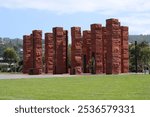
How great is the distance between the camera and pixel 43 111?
9.97 m

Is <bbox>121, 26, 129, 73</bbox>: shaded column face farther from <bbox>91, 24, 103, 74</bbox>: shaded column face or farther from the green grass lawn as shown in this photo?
the green grass lawn

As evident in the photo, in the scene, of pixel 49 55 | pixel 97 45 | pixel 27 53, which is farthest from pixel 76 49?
pixel 27 53

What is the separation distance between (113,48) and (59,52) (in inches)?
338

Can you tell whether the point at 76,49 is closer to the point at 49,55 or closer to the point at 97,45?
the point at 97,45

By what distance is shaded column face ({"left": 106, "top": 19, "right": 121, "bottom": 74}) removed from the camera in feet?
114

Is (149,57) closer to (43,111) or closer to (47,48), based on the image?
(47,48)

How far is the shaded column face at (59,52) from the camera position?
137ft

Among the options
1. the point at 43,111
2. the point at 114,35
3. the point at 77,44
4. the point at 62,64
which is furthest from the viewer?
the point at 62,64

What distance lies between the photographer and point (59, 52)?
4225cm

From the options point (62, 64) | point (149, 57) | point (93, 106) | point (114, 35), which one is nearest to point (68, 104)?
point (93, 106)

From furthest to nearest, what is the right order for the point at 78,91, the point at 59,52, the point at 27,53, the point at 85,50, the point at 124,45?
the point at 27,53 → the point at 85,50 → the point at 59,52 → the point at 124,45 → the point at 78,91

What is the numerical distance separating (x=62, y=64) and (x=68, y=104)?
3183 centimetres

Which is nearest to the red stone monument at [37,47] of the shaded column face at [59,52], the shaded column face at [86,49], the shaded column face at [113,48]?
the shaded column face at [59,52]

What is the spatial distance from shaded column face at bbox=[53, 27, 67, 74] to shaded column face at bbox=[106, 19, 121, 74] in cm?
779
